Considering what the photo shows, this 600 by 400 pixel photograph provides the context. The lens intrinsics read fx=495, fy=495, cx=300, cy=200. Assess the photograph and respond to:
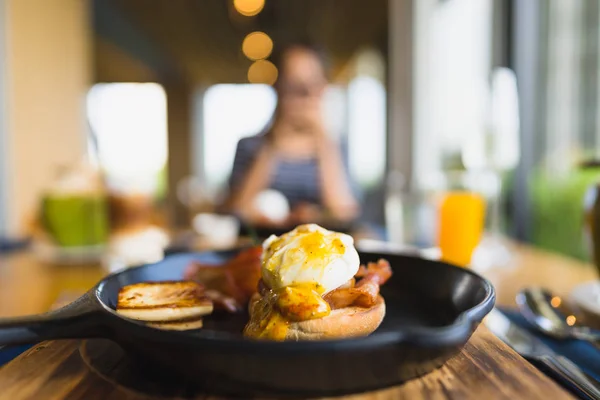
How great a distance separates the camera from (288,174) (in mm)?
3707

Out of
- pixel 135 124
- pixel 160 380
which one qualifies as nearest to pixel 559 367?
pixel 160 380

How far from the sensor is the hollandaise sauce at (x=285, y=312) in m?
0.51

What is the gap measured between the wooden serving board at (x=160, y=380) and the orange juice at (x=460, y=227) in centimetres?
97

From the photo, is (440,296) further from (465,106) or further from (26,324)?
(465,106)

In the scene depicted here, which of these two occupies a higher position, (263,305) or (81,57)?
(81,57)

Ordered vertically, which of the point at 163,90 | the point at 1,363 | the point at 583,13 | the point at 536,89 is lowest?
the point at 1,363

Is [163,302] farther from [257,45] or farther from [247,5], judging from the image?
[257,45]

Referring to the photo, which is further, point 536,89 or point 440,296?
point 536,89

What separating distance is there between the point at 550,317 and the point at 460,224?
657mm

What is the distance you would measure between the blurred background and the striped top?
0.49ft

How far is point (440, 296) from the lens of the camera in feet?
2.31

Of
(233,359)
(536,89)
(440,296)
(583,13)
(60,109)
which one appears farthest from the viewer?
(60,109)

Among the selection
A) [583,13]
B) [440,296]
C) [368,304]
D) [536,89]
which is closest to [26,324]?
[368,304]

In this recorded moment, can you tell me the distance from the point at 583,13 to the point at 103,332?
3736mm
